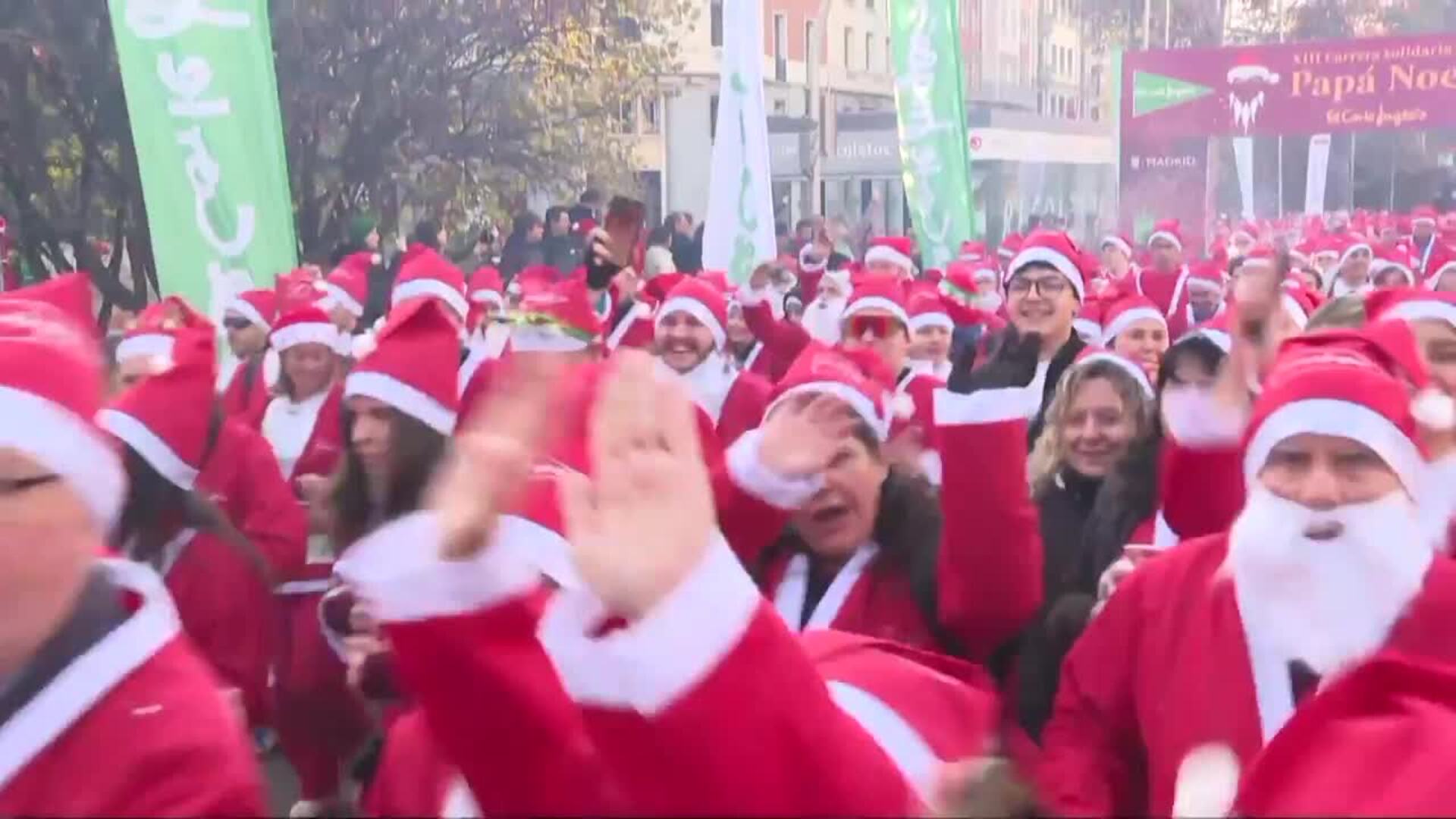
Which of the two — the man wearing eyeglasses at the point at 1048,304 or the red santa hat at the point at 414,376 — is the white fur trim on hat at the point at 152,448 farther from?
the man wearing eyeglasses at the point at 1048,304

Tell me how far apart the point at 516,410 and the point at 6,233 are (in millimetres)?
15812

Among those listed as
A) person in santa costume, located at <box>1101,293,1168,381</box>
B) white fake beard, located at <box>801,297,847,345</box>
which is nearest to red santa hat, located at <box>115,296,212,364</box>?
person in santa costume, located at <box>1101,293,1168,381</box>

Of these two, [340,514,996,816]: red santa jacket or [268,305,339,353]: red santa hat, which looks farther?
[268,305,339,353]: red santa hat

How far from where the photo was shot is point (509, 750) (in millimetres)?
2104

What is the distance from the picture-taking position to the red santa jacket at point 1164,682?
2.96 m

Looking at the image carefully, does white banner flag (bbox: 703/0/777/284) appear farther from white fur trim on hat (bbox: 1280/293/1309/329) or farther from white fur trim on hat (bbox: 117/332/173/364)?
white fur trim on hat (bbox: 1280/293/1309/329)

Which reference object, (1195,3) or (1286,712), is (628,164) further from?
(1195,3)

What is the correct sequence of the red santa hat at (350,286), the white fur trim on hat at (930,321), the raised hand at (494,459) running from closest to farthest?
the raised hand at (494,459) → the white fur trim on hat at (930,321) → the red santa hat at (350,286)

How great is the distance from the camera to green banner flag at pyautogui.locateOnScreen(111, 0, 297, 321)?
845cm

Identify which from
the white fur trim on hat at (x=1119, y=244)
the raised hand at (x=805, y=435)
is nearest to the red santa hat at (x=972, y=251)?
the white fur trim on hat at (x=1119, y=244)

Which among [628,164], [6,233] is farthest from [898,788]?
[628,164]

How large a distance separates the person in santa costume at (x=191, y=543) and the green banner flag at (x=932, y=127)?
10.4 m

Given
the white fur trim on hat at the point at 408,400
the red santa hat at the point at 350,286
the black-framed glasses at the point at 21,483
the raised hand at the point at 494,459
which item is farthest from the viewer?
the red santa hat at the point at 350,286

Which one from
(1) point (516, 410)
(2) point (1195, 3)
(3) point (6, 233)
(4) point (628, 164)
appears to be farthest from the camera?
(2) point (1195, 3)
